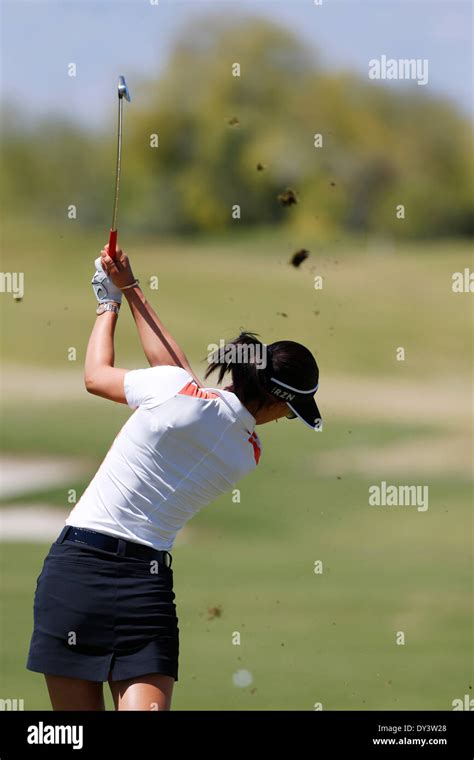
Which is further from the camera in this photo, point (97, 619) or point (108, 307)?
point (108, 307)

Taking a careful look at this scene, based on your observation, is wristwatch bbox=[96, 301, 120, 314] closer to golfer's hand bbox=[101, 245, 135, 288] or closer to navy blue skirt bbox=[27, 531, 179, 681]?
golfer's hand bbox=[101, 245, 135, 288]

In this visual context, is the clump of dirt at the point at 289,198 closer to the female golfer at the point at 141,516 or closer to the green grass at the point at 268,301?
the female golfer at the point at 141,516

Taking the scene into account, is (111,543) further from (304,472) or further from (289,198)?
(304,472)

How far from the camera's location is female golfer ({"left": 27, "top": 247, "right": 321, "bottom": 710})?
13.2ft

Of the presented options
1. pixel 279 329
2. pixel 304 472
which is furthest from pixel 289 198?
pixel 279 329

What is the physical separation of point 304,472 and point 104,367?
537 inches

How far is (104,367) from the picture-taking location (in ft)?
13.6

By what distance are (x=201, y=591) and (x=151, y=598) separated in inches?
258

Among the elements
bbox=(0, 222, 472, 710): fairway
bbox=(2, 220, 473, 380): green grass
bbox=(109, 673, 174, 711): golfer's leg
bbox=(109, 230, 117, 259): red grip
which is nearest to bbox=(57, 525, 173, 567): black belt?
bbox=(109, 673, 174, 711): golfer's leg

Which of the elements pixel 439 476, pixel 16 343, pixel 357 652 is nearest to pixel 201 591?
pixel 357 652

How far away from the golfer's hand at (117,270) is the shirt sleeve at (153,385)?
1.27 ft

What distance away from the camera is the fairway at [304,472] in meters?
8.21

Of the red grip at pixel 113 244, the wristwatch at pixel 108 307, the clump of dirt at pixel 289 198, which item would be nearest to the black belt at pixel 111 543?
the wristwatch at pixel 108 307
